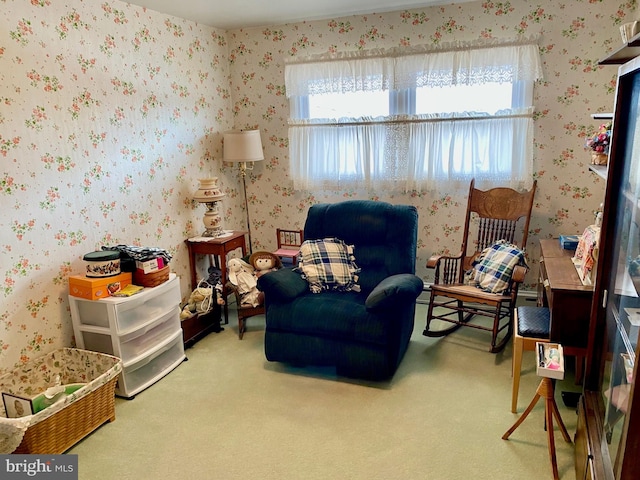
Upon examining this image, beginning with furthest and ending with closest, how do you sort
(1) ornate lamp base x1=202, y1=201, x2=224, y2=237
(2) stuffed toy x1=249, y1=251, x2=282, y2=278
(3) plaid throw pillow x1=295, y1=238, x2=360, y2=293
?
(1) ornate lamp base x1=202, y1=201, x2=224, y2=237, (2) stuffed toy x1=249, y1=251, x2=282, y2=278, (3) plaid throw pillow x1=295, y1=238, x2=360, y2=293

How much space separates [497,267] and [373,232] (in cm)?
92

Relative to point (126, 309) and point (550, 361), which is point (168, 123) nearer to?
point (126, 309)

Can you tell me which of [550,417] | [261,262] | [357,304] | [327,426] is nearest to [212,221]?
[261,262]

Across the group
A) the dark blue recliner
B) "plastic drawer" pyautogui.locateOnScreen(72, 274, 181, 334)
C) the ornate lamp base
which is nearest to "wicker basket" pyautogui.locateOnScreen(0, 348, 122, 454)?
"plastic drawer" pyautogui.locateOnScreen(72, 274, 181, 334)

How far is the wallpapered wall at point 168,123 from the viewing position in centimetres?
251

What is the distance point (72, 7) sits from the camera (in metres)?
2.74

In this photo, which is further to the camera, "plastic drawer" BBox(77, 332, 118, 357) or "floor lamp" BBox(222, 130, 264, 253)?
"floor lamp" BBox(222, 130, 264, 253)

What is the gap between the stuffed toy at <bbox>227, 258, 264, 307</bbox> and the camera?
3531 millimetres

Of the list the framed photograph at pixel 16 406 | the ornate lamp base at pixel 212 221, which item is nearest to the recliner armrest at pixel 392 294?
the ornate lamp base at pixel 212 221

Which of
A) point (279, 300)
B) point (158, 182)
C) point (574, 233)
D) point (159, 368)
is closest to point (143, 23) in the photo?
point (158, 182)

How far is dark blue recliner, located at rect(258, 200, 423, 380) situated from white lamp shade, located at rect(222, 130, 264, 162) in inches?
38.0

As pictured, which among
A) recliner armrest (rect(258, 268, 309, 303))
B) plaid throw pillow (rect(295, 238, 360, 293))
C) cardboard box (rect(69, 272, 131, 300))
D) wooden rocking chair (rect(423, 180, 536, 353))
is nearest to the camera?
cardboard box (rect(69, 272, 131, 300))

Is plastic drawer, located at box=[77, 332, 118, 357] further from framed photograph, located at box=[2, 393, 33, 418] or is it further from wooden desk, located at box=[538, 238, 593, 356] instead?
wooden desk, located at box=[538, 238, 593, 356]

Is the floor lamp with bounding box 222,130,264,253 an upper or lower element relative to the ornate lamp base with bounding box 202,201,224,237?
upper
